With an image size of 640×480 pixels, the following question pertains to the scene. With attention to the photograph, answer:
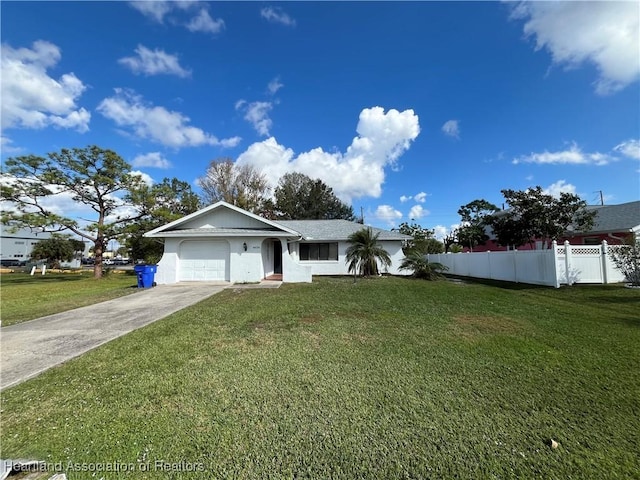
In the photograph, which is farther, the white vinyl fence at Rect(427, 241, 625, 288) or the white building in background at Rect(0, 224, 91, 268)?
the white building in background at Rect(0, 224, 91, 268)

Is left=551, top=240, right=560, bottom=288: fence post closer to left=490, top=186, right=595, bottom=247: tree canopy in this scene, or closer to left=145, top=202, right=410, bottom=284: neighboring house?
left=490, top=186, right=595, bottom=247: tree canopy

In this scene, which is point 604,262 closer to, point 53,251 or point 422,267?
point 422,267

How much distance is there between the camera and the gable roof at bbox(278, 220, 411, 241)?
882 inches

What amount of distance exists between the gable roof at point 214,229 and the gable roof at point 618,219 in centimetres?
2128

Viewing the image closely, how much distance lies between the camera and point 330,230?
23938 millimetres

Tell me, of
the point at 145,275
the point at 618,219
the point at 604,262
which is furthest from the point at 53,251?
the point at 618,219

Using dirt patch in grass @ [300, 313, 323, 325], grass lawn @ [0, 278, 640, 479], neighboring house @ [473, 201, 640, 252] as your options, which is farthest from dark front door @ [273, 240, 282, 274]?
neighboring house @ [473, 201, 640, 252]

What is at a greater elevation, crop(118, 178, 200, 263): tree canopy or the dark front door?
crop(118, 178, 200, 263): tree canopy

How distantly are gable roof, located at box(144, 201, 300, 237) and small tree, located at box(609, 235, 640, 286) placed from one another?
14490 millimetres

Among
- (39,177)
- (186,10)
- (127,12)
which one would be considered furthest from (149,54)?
(39,177)

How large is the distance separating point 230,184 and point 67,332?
32.4m

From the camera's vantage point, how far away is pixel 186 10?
1062cm

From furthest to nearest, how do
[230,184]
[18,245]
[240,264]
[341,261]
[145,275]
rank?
[18,245]
[230,184]
[341,261]
[240,264]
[145,275]

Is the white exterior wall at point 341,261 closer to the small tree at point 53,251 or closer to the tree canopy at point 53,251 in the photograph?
the tree canopy at point 53,251
